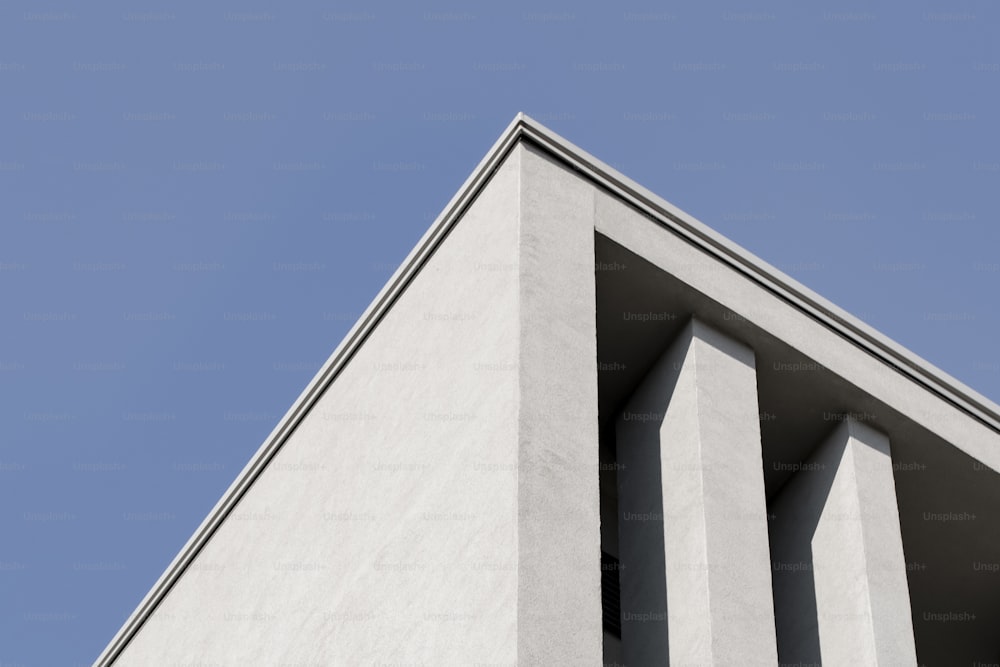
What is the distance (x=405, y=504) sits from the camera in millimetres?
11172

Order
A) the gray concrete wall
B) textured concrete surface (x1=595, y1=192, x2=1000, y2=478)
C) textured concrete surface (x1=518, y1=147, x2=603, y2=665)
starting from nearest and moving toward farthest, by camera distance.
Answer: textured concrete surface (x1=518, y1=147, x2=603, y2=665), the gray concrete wall, textured concrete surface (x1=595, y1=192, x2=1000, y2=478)

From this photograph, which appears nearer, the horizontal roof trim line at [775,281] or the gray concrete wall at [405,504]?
the gray concrete wall at [405,504]

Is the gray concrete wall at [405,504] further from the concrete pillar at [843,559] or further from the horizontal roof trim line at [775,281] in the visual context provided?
the concrete pillar at [843,559]

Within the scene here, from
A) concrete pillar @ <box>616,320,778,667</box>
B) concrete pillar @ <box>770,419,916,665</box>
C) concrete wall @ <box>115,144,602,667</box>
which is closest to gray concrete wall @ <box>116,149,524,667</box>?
concrete wall @ <box>115,144,602,667</box>

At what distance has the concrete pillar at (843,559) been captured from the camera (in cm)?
1120

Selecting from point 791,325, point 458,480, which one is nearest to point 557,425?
point 458,480

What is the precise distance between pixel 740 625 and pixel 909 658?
5.87 ft

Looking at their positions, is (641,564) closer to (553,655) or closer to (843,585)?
(843,585)

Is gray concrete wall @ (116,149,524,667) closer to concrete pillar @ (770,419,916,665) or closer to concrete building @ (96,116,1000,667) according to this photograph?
concrete building @ (96,116,1000,667)

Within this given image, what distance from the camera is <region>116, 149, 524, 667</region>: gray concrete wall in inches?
378

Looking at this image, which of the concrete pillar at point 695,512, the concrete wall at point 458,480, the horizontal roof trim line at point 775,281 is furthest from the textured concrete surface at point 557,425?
the concrete pillar at point 695,512

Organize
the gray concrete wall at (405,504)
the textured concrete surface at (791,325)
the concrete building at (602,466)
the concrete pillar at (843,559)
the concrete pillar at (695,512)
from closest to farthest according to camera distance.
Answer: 1. the gray concrete wall at (405,504)
2. the concrete building at (602,466)
3. the concrete pillar at (695,512)
4. the concrete pillar at (843,559)
5. the textured concrete surface at (791,325)

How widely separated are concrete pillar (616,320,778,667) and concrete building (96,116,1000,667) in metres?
0.02

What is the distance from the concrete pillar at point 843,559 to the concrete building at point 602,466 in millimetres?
22
